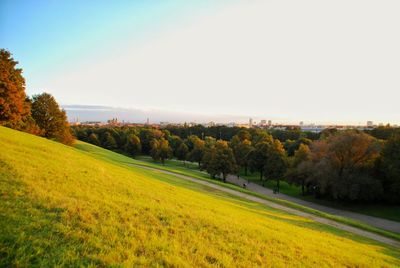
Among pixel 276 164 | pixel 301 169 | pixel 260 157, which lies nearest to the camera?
pixel 301 169

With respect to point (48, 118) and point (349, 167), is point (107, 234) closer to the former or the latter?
point (349, 167)

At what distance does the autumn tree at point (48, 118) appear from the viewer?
164 ft

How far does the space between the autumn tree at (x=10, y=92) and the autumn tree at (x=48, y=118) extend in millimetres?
11983

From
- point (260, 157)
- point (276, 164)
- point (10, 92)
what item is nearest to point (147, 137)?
point (260, 157)

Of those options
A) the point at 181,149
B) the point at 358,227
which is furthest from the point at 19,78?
the point at 181,149

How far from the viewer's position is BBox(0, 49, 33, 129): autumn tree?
3306 cm

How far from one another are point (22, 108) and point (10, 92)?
11.5ft

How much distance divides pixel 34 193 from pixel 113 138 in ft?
310

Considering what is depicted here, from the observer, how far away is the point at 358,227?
22.4 meters

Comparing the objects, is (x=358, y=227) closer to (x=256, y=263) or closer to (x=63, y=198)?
(x=256, y=263)

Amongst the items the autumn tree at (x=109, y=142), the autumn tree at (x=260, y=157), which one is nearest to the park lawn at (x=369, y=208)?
the autumn tree at (x=260, y=157)

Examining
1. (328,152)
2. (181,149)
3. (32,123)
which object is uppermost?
(32,123)

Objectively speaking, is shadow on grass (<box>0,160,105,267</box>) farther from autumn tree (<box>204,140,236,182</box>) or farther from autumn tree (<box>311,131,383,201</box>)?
autumn tree (<box>204,140,236,182</box>)

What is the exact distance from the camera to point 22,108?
120ft
